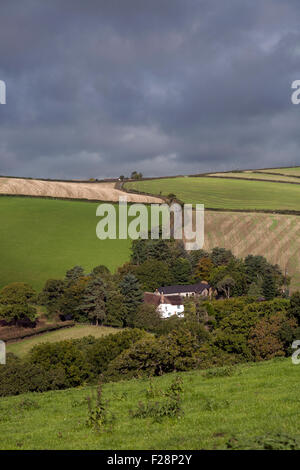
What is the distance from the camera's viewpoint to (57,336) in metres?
71.7

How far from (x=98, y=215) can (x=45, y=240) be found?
26.6 metres

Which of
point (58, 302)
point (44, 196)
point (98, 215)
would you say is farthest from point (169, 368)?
point (44, 196)

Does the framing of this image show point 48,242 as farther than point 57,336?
Yes

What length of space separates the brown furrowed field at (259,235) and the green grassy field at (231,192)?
47.1 ft

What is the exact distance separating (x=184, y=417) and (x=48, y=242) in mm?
107998

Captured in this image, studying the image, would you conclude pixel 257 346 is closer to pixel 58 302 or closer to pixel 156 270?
pixel 58 302

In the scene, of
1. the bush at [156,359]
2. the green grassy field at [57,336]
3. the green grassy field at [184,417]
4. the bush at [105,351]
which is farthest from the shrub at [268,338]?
the green grassy field at [57,336]

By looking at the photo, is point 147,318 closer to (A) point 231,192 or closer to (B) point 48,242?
(B) point 48,242

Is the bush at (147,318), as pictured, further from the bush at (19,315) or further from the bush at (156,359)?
the bush at (156,359)

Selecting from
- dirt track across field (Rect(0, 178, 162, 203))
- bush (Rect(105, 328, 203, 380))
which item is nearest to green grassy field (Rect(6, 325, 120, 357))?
bush (Rect(105, 328, 203, 380))

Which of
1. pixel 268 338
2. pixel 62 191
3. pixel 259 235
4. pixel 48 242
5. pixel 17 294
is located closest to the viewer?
pixel 268 338

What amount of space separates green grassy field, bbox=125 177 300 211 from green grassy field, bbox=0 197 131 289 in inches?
1560

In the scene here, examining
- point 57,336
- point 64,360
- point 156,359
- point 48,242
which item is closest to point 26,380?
point 64,360

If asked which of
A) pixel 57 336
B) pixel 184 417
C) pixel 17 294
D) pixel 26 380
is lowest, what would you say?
pixel 57 336
